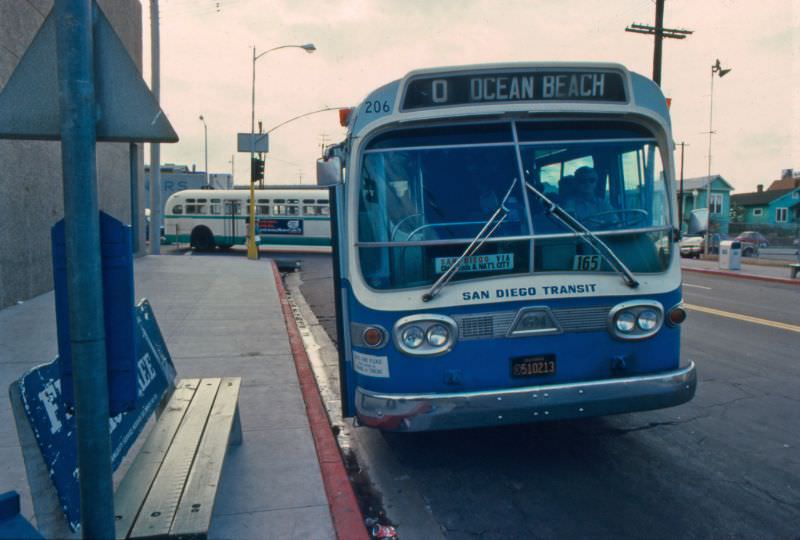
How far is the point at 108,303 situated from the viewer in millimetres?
2586

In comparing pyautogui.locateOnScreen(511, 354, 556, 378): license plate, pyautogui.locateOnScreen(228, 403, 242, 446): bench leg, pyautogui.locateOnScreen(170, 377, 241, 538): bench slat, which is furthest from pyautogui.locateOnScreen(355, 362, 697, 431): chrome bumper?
pyautogui.locateOnScreen(228, 403, 242, 446): bench leg

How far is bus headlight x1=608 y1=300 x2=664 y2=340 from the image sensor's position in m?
4.69

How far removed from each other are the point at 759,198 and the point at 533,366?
8285cm

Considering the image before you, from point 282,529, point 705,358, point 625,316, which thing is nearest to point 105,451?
point 282,529

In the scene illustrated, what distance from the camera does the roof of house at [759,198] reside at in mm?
74506

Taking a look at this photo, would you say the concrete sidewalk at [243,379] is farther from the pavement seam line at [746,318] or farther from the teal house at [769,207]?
the teal house at [769,207]

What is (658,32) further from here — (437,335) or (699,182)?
(699,182)

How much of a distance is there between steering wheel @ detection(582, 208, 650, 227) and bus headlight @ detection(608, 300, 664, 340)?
24.9 inches

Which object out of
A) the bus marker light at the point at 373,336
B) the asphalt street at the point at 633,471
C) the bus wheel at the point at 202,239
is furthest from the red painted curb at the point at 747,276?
the bus wheel at the point at 202,239

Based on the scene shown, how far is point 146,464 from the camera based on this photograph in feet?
12.7

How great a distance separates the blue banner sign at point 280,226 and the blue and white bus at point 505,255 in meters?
27.1

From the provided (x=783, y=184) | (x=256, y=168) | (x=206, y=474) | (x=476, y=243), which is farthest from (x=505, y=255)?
(x=783, y=184)

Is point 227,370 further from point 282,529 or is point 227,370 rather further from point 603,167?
point 603,167

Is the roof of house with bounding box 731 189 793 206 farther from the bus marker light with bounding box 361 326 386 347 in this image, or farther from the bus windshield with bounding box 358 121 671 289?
the bus marker light with bounding box 361 326 386 347
